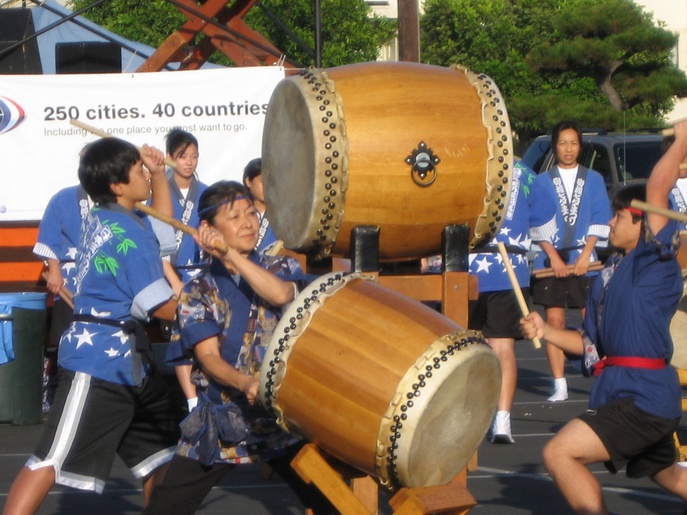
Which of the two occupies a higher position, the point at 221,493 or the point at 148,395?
the point at 148,395

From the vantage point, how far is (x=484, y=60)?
3331 cm

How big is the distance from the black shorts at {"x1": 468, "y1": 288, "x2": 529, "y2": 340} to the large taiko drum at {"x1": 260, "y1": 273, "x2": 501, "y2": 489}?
3.69 m

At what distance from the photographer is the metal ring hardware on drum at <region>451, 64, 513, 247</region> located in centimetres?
487

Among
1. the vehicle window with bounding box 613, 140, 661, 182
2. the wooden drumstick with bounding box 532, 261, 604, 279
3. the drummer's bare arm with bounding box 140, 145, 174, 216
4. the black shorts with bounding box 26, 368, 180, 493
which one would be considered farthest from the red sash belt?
the vehicle window with bounding box 613, 140, 661, 182

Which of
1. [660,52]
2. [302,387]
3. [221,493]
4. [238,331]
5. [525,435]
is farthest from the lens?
[660,52]

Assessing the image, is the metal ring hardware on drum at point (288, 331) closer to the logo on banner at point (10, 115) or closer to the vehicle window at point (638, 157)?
the logo on banner at point (10, 115)

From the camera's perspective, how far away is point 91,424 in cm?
503

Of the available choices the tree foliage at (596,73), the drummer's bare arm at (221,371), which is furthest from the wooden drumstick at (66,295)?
the tree foliage at (596,73)

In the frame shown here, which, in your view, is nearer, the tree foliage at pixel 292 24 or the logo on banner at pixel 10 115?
the logo on banner at pixel 10 115

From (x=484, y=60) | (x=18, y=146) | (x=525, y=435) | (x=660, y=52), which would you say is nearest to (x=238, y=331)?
(x=525, y=435)

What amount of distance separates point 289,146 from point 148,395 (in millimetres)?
1157

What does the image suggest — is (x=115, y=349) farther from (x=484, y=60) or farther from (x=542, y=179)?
(x=484, y=60)

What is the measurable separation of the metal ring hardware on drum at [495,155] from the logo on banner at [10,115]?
4910 mm

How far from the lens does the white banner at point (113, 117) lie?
29.7 ft
